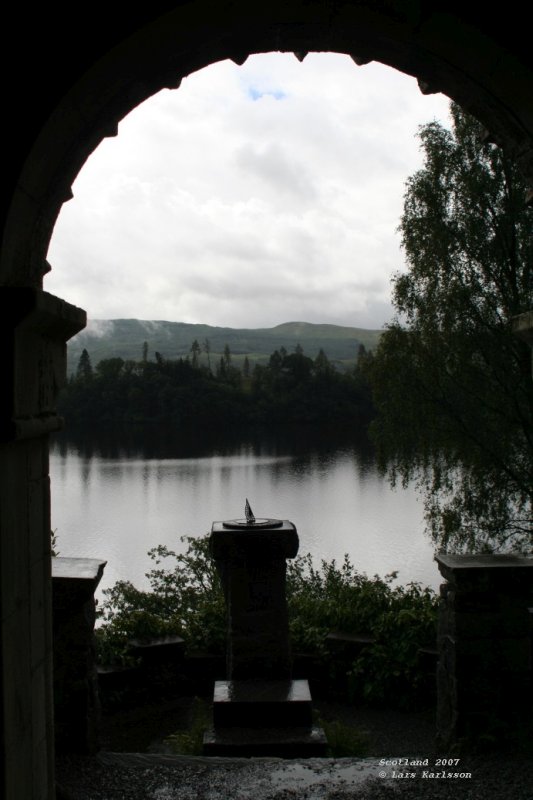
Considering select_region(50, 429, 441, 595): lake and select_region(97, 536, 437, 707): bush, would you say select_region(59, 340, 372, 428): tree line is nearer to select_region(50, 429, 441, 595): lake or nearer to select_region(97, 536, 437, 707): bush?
select_region(50, 429, 441, 595): lake

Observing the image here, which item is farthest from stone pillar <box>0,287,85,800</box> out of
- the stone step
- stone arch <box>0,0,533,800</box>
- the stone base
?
the stone step

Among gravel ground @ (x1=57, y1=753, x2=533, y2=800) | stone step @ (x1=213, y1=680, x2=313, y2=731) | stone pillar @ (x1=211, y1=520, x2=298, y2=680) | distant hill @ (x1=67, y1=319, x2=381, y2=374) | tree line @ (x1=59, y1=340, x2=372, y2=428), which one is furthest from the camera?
distant hill @ (x1=67, y1=319, x2=381, y2=374)

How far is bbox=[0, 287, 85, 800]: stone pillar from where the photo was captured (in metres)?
2.45

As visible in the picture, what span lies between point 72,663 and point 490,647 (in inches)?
89.8

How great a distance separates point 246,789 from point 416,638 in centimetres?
255

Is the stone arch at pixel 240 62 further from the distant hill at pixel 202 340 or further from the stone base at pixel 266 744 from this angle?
the distant hill at pixel 202 340

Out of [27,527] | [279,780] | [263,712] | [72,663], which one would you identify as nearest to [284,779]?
[279,780]

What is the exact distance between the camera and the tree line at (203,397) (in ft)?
139

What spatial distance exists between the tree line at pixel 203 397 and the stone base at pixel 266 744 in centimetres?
3680

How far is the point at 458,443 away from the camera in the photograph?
47.9ft

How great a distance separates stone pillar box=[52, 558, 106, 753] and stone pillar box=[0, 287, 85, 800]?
42.6 inches

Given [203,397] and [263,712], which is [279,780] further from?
[203,397]

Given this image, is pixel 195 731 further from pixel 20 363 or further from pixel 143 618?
pixel 20 363

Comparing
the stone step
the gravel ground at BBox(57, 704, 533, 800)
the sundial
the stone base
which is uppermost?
the sundial
